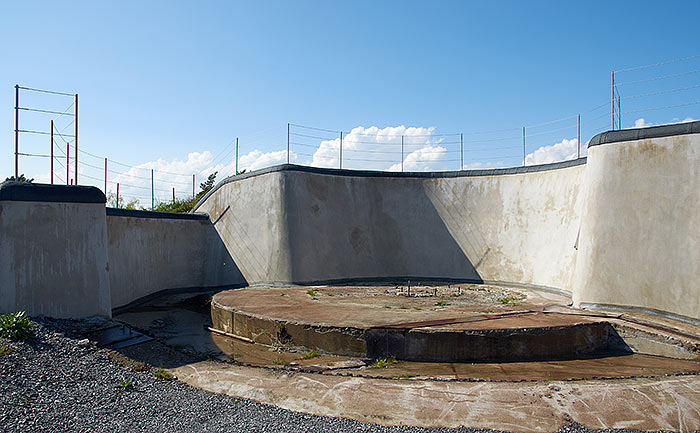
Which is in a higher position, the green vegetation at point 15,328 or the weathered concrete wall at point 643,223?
the weathered concrete wall at point 643,223

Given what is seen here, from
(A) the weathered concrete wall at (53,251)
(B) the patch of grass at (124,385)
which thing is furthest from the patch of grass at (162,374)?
(A) the weathered concrete wall at (53,251)

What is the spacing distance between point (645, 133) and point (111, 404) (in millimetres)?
9307

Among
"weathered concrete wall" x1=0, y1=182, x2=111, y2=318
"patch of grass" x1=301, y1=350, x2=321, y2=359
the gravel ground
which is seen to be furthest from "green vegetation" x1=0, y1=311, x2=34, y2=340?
"patch of grass" x1=301, y1=350, x2=321, y2=359

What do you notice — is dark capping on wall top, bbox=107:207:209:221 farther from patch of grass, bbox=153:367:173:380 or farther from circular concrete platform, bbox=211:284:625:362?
patch of grass, bbox=153:367:173:380

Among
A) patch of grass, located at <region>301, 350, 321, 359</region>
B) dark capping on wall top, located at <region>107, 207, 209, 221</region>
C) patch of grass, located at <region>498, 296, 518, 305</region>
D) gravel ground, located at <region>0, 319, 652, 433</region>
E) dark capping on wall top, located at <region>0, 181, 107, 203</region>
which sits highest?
dark capping on wall top, located at <region>0, 181, 107, 203</region>

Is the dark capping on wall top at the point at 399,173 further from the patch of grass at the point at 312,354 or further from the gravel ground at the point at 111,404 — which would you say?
the gravel ground at the point at 111,404

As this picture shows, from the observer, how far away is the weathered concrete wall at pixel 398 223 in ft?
42.3

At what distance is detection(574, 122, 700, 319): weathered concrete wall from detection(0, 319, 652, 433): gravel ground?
4716mm

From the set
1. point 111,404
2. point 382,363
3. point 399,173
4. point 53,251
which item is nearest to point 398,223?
point 399,173

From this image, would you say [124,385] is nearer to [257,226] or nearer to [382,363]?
[382,363]

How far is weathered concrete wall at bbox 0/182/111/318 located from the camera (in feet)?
26.2

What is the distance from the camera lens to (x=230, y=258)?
1443cm

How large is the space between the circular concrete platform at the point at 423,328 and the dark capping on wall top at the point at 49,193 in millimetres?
3167

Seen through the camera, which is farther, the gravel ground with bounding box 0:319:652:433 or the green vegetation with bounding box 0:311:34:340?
the green vegetation with bounding box 0:311:34:340
